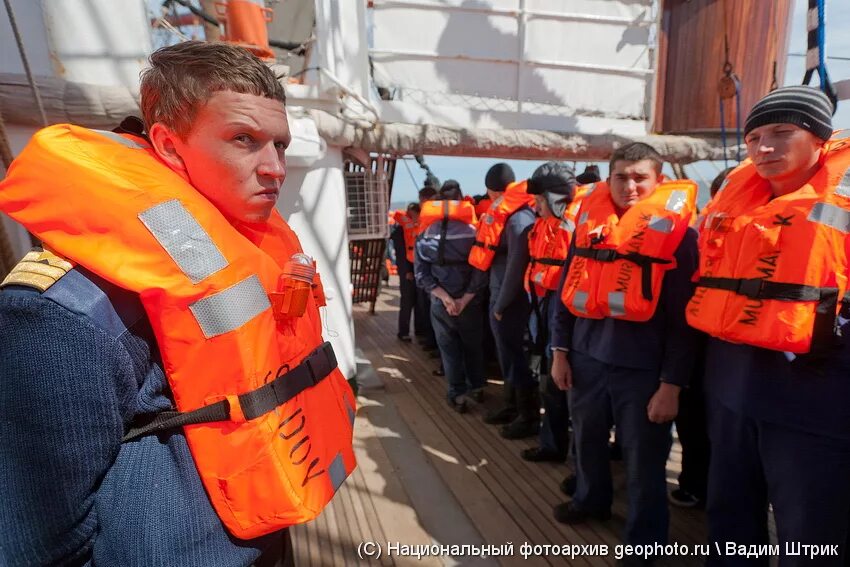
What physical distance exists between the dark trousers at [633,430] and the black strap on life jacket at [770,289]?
20.9 inches

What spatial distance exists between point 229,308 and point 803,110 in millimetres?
1856

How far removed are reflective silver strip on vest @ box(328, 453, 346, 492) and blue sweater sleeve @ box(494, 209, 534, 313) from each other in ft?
7.77

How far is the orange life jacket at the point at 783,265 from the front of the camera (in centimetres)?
137

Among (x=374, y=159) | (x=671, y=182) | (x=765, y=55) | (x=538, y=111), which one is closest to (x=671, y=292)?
(x=671, y=182)

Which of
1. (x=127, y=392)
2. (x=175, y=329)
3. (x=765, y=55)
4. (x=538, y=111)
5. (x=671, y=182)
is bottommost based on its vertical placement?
(x=127, y=392)

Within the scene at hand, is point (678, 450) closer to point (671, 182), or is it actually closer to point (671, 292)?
point (671, 292)

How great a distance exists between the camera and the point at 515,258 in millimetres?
3236

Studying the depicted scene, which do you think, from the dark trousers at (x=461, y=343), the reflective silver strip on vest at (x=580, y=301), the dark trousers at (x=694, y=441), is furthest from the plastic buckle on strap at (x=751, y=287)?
the dark trousers at (x=461, y=343)

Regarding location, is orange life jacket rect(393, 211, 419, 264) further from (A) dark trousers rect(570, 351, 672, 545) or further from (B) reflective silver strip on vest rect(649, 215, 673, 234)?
(B) reflective silver strip on vest rect(649, 215, 673, 234)

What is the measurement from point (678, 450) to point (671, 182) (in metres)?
2.13

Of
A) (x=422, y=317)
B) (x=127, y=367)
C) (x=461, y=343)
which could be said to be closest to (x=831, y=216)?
(x=127, y=367)

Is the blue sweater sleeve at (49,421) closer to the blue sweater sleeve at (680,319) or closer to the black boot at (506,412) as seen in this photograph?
the blue sweater sleeve at (680,319)

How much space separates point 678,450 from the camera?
315 centimetres

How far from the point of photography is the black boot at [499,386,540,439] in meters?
3.39
